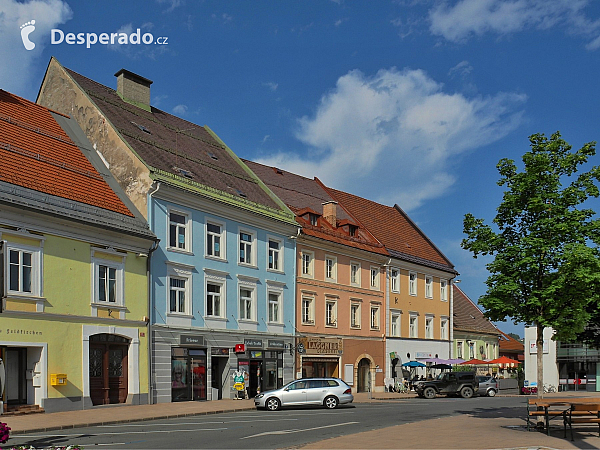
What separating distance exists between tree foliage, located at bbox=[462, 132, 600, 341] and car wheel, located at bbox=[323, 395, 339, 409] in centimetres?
1132

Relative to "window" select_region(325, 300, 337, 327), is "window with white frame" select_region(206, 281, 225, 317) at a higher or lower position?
higher

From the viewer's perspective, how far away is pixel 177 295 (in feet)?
109

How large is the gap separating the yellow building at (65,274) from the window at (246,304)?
23.3 ft

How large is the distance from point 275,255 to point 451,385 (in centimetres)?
1313

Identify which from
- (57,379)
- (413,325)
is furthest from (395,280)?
(57,379)

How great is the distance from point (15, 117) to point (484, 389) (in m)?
31.0

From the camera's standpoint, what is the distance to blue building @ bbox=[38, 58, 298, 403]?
32.3m

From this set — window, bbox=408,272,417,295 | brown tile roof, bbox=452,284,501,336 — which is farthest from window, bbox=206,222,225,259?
brown tile roof, bbox=452,284,501,336

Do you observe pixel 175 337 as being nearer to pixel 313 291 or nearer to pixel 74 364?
pixel 74 364

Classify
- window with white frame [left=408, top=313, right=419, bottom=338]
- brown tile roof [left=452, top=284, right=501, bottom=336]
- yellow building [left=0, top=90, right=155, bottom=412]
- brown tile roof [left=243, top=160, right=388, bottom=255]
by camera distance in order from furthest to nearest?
brown tile roof [left=452, top=284, right=501, bottom=336] < window with white frame [left=408, top=313, right=419, bottom=338] < brown tile roof [left=243, top=160, right=388, bottom=255] < yellow building [left=0, top=90, right=155, bottom=412]

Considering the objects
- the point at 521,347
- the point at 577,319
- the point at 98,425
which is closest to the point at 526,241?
the point at 577,319

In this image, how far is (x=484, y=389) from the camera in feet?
144

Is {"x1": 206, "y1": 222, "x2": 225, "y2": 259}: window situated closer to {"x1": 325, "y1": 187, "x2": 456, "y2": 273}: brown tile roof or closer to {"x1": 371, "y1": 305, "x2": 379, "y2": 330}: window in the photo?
{"x1": 371, "y1": 305, "x2": 379, "y2": 330}: window

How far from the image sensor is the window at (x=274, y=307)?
39188 mm
